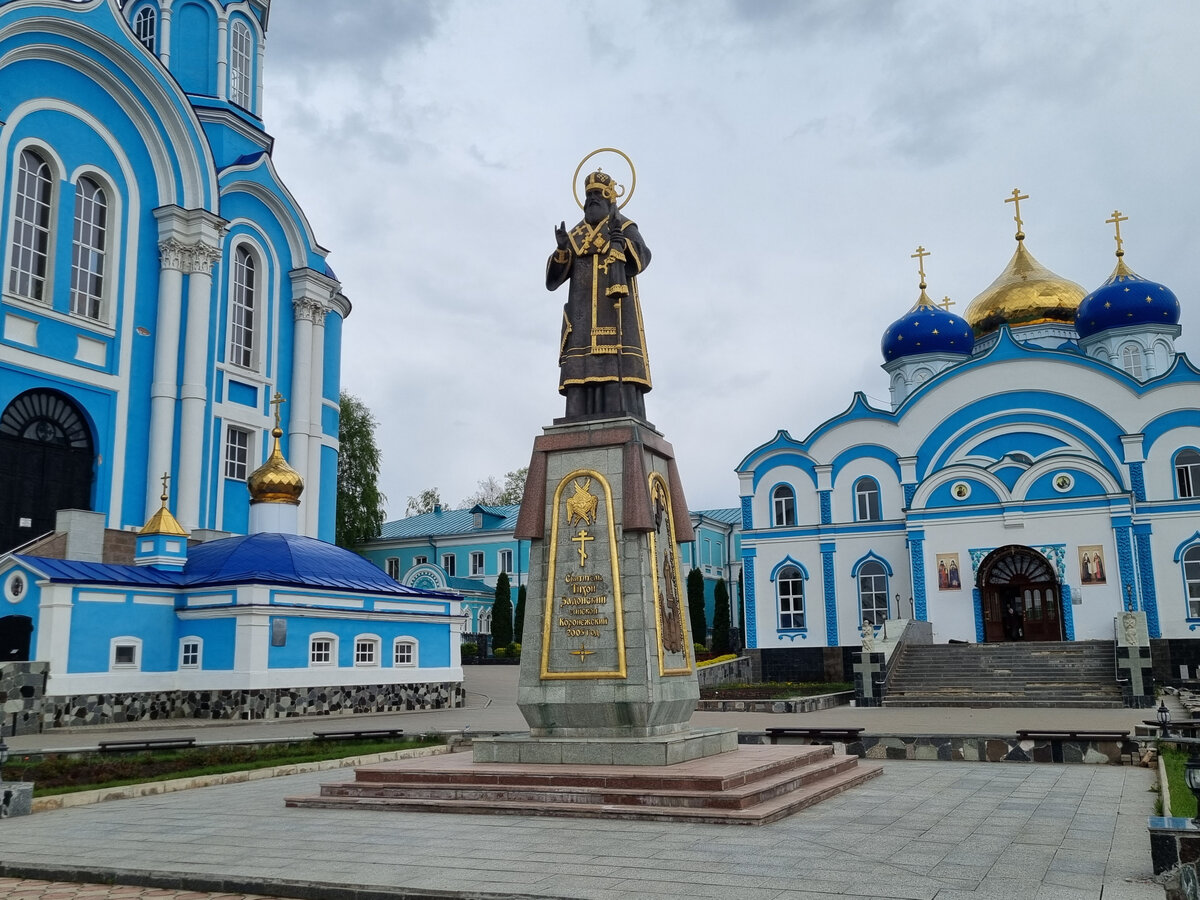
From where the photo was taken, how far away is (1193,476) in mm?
28328

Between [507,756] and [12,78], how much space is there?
757 inches

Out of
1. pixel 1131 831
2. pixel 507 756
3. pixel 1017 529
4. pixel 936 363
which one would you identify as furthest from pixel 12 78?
pixel 936 363

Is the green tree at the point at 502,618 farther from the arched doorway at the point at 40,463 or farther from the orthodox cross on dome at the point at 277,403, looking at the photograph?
the arched doorway at the point at 40,463

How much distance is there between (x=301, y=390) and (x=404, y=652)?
Answer: 915 cm

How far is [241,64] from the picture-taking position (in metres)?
29.7

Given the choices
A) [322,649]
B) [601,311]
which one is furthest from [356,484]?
[601,311]

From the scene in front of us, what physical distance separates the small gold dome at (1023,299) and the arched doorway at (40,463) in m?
29.1

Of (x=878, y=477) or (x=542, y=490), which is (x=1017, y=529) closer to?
(x=878, y=477)

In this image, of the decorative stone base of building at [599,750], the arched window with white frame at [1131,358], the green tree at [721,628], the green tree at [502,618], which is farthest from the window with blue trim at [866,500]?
the decorative stone base of building at [599,750]

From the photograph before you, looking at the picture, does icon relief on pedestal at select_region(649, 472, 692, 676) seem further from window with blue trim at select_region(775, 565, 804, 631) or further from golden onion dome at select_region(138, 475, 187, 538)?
window with blue trim at select_region(775, 565, 804, 631)

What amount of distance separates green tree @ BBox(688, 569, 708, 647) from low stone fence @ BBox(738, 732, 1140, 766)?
28336mm

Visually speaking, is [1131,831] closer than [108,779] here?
Yes

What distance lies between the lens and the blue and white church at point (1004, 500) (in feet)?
90.5

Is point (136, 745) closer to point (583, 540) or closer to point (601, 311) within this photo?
point (583, 540)
